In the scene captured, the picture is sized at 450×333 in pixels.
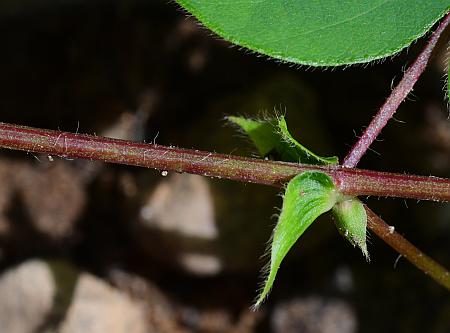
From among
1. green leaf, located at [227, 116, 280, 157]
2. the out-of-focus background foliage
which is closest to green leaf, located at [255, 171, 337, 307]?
green leaf, located at [227, 116, 280, 157]

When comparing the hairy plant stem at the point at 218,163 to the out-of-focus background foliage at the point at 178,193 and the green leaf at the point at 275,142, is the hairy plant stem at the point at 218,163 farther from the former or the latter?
the out-of-focus background foliage at the point at 178,193

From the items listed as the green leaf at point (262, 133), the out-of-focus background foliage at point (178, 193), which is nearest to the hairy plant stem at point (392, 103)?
the green leaf at point (262, 133)

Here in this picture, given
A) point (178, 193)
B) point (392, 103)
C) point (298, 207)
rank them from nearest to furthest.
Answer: point (298, 207)
point (392, 103)
point (178, 193)

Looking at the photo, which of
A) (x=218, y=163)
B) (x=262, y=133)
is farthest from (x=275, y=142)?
(x=218, y=163)

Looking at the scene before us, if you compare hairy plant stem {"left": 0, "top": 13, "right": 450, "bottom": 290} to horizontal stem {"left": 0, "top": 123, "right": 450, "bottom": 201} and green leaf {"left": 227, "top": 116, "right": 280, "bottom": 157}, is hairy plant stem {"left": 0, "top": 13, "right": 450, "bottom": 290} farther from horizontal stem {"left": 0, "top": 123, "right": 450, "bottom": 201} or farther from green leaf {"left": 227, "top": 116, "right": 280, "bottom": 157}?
green leaf {"left": 227, "top": 116, "right": 280, "bottom": 157}

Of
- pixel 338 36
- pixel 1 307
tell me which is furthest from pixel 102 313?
pixel 338 36

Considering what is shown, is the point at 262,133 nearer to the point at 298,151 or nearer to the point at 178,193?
the point at 298,151

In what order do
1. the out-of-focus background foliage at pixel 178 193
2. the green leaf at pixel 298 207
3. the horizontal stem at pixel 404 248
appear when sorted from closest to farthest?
the green leaf at pixel 298 207 → the horizontal stem at pixel 404 248 → the out-of-focus background foliage at pixel 178 193
